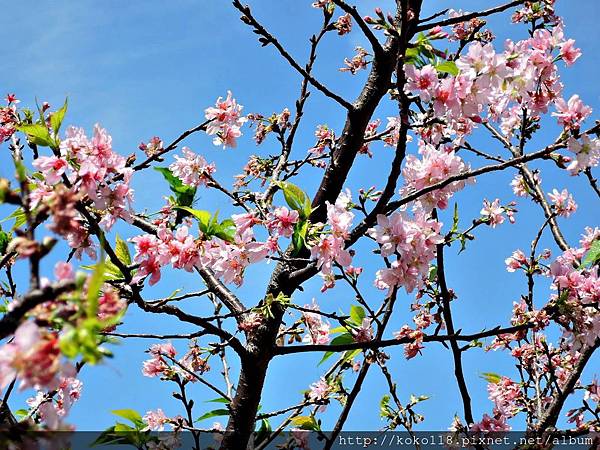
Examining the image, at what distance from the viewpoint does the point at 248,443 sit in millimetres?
2625

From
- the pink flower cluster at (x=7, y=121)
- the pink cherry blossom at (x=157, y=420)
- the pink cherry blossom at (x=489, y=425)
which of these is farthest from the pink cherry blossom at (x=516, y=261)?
the pink flower cluster at (x=7, y=121)

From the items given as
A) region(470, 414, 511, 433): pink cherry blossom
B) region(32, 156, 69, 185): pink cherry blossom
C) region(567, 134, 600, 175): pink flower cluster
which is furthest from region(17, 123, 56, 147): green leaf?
region(470, 414, 511, 433): pink cherry blossom

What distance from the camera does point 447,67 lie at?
227 cm

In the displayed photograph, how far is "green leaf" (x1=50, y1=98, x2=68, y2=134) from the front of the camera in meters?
2.04

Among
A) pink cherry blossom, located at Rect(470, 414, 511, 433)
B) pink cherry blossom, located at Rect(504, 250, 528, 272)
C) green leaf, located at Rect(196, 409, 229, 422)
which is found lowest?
green leaf, located at Rect(196, 409, 229, 422)

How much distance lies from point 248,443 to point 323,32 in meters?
2.27

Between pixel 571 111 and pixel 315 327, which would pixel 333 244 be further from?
pixel 571 111

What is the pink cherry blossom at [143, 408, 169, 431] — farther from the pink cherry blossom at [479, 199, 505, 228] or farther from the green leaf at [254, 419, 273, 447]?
the pink cherry blossom at [479, 199, 505, 228]

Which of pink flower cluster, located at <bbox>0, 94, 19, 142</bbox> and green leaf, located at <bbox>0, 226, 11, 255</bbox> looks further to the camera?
pink flower cluster, located at <bbox>0, 94, 19, 142</bbox>

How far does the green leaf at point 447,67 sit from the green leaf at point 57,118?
1.33 metres

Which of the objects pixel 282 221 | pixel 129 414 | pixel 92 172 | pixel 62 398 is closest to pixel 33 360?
pixel 92 172

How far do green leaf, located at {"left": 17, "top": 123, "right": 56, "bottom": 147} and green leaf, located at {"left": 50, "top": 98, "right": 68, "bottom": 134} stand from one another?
0.13 ft

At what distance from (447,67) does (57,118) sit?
55.0 inches

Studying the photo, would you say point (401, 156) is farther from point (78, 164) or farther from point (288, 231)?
point (78, 164)
